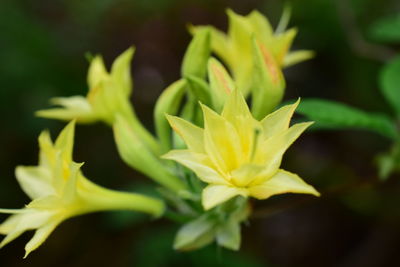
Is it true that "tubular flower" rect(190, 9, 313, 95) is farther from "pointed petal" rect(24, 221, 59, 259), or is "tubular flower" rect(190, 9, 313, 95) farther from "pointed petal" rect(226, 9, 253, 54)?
"pointed petal" rect(24, 221, 59, 259)

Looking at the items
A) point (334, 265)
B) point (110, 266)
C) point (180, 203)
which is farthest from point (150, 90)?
point (180, 203)

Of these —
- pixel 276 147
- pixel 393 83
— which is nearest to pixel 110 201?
pixel 276 147

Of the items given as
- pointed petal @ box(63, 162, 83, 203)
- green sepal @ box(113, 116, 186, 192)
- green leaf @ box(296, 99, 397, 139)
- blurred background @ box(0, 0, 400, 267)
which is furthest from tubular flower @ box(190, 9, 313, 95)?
blurred background @ box(0, 0, 400, 267)

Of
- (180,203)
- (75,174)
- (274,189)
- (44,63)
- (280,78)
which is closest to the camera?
(274,189)

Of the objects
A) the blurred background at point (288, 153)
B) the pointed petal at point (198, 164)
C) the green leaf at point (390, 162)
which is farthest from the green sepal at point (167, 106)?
the blurred background at point (288, 153)

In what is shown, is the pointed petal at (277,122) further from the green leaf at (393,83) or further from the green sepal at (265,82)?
the green leaf at (393,83)

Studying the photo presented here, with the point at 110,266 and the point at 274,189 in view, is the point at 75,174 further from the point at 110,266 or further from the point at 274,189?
the point at 110,266

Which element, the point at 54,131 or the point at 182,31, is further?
the point at 182,31
